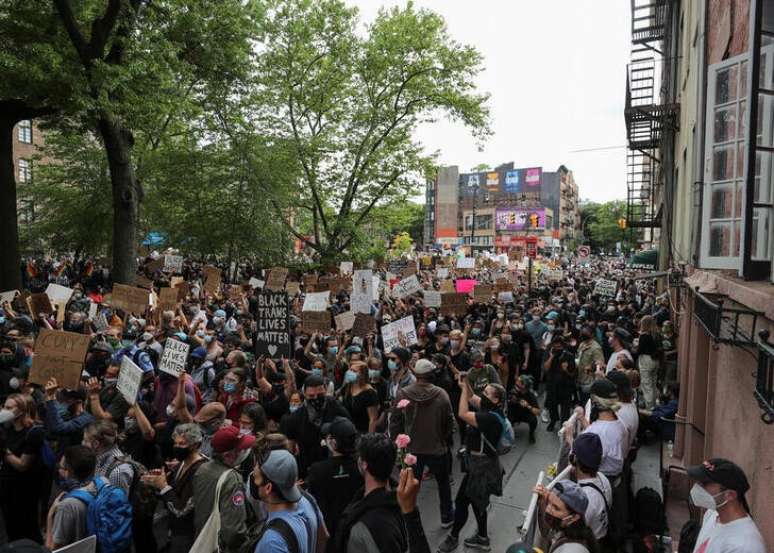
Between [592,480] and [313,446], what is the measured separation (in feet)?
9.14

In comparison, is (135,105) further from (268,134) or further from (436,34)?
(436,34)

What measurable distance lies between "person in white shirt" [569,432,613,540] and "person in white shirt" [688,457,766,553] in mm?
743

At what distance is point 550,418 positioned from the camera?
9672mm

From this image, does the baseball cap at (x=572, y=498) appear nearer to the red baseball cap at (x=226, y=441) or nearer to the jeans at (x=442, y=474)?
the red baseball cap at (x=226, y=441)

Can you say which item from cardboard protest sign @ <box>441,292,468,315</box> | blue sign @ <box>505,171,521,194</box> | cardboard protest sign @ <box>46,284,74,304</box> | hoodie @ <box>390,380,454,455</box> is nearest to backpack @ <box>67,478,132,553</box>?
hoodie @ <box>390,380,454,455</box>

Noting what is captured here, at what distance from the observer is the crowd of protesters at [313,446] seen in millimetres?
3205

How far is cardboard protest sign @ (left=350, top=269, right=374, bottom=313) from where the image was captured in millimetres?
11984

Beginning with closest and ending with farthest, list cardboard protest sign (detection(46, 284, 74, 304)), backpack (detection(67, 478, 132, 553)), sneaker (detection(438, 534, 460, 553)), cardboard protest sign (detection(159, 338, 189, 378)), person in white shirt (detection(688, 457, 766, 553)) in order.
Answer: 1. person in white shirt (detection(688, 457, 766, 553))
2. backpack (detection(67, 478, 132, 553))
3. sneaker (detection(438, 534, 460, 553))
4. cardboard protest sign (detection(159, 338, 189, 378))
5. cardboard protest sign (detection(46, 284, 74, 304))

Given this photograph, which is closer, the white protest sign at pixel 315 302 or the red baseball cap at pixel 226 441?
the red baseball cap at pixel 226 441

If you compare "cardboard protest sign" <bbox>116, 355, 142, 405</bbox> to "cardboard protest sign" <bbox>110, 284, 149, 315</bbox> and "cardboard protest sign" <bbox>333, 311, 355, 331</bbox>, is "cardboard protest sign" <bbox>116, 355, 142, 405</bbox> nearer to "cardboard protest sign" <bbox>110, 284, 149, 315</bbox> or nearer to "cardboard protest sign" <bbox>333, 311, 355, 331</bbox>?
"cardboard protest sign" <bbox>333, 311, 355, 331</bbox>

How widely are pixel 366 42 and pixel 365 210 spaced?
293 inches

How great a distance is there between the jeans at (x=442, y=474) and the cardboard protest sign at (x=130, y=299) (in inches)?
302

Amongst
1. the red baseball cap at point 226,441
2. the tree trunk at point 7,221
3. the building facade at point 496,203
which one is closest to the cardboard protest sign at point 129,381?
the red baseball cap at point 226,441

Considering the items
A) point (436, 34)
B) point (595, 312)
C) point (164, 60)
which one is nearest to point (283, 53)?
point (436, 34)
